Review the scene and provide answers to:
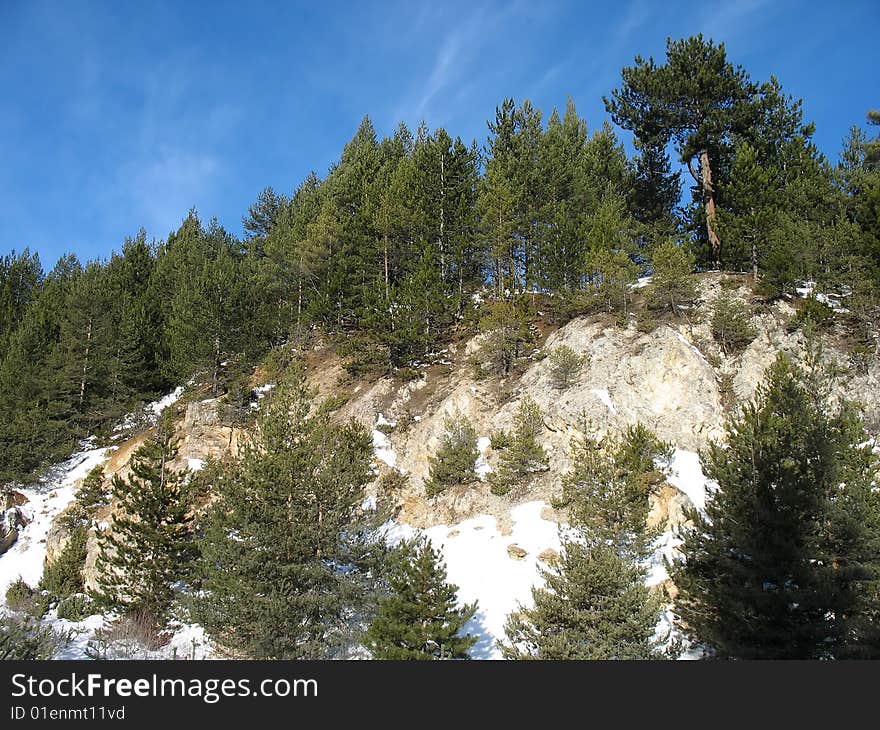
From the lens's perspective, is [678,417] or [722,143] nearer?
[678,417]

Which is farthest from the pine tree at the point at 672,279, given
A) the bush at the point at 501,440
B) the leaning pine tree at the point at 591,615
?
the leaning pine tree at the point at 591,615

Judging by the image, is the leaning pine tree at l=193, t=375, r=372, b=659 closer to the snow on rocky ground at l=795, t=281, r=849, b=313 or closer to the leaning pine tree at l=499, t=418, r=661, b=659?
the leaning pine tree at l=499, t=418, r=661, b=659

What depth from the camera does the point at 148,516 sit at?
679 inches

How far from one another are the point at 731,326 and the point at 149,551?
23.4 metres

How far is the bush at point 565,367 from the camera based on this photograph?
21.9m

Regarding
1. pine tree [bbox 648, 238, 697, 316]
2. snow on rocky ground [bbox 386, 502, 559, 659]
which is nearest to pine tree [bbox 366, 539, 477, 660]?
snow on rocky ground [bbox 386, 502, 559, 659]

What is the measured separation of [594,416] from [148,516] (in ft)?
52.1

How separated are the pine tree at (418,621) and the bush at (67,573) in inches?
634

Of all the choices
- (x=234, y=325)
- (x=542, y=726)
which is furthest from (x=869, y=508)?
(x=234, y=325)

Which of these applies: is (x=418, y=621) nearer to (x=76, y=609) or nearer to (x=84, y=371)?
(x=76, y=609)

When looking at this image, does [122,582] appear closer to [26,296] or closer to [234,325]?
[234,325]

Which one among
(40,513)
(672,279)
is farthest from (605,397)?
(40,513)

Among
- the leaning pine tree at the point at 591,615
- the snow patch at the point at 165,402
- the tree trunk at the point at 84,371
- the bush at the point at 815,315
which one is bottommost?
the leaning pine tree at the point at 591,615

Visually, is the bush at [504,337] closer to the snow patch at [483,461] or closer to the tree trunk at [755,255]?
the snow patch at [483,461]
